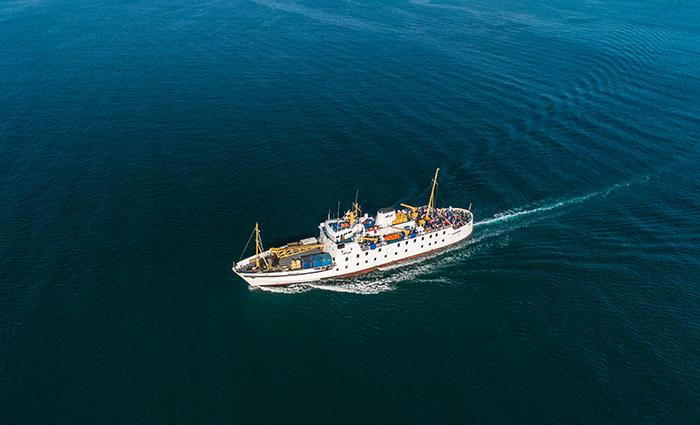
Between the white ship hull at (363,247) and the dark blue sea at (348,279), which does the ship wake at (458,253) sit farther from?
the white ship hull at (363,247)

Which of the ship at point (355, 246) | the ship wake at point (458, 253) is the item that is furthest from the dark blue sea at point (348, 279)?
the ship at point (355, 246)

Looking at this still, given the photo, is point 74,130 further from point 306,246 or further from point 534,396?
point 534,396

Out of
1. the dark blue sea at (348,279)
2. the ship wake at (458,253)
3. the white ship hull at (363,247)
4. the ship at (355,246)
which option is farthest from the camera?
the ship wake at (458,253)

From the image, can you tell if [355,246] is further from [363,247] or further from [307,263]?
[307,263]

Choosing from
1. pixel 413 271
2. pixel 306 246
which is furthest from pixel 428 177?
pixel 306 246

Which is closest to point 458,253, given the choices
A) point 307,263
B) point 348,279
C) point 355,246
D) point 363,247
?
point 363,247

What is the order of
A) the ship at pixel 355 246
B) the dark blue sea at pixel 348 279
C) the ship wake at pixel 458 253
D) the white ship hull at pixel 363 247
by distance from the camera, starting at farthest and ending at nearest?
the ship wake at pixel 458 253 → the ship at pixel 355 246 → the white ship hull at pixel 363 247 → the dark blue sea at pixel 348 279

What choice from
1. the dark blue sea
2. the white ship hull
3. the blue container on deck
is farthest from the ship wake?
the blue container on deck

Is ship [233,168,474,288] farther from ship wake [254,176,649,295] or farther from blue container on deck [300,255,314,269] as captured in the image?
ship wake [254,176,649,295]
